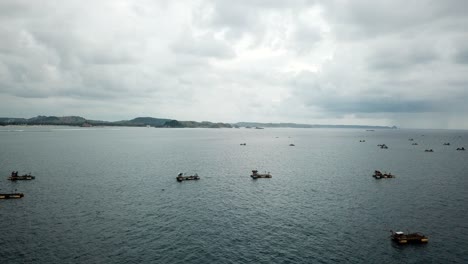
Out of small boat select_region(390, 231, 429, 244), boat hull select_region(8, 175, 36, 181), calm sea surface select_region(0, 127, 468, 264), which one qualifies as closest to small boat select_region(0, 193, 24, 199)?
calm sea surface select_region(0, 127, 468, 264)

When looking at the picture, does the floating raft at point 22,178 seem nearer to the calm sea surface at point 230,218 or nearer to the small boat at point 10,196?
the calm sea surface at point 230,218

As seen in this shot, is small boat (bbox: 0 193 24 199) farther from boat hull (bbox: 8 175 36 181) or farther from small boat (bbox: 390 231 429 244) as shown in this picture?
small boat (bbox: 390 231 429 244)

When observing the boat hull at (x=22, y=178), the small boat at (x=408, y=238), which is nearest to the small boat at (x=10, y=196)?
the boat hull at (x=22, y=178)

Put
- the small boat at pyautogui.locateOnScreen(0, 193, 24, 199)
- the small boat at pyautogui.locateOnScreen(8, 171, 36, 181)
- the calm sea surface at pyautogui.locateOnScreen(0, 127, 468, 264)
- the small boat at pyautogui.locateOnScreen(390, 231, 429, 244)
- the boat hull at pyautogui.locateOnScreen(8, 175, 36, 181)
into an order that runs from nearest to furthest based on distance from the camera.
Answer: the calm sea surface at pyautogui.locateOnScreen(0, 127, 468, 264) → the small boat at pyautogui.locateOnScreen(390, 231, 429, 244) → the small boat at pyautogui.locateOnScreen(0, 193, 24, 199) → the boat hull at pyautogui.locateOnScreen(8, 175, 36, 181) → the small boat at pyautogui.locateOnScreen(8, 171, 36, 181)

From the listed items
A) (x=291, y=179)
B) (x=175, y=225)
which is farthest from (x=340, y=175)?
(x=175, y=225)

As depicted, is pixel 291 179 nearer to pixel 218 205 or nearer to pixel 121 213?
pixel 218 205

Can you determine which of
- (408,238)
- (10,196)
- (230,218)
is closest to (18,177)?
(10,196)

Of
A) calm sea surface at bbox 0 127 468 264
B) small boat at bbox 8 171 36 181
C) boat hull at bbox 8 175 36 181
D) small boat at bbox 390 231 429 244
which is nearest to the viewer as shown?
calm sea surface at bbox 0 127 468 264

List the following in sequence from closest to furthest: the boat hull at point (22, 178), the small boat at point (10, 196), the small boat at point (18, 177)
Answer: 1. the small boat at point (10, 196)
2. the boat hull at point (22, 178)
3. the small boat at point (18, 177)
